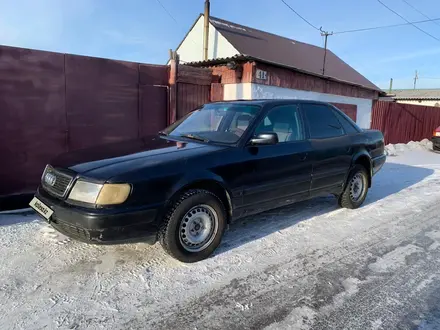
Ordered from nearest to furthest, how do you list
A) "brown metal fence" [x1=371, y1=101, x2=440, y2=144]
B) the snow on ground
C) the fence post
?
the snow on ground, the fence post, "brown metal fence" [x1=371, y1=101, x2=440, y2=144]

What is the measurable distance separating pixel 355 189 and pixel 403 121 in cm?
1188

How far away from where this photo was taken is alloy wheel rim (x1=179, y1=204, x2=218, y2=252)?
333 cm

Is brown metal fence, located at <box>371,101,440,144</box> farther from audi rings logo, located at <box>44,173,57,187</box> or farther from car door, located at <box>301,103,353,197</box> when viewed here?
audi rings logo, located at <box>44,173,57,187</box>

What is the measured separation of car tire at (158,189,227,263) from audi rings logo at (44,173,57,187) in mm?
1166

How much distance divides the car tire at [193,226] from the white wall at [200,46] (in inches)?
581

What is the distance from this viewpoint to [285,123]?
431cm

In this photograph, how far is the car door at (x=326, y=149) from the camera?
4.52m

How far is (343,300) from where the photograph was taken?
282 cm

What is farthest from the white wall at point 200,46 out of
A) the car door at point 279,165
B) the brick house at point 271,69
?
the car door at point 279,165

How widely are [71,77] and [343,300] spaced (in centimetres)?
531

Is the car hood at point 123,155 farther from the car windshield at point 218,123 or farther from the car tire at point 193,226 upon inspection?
the car tire at point 193,226

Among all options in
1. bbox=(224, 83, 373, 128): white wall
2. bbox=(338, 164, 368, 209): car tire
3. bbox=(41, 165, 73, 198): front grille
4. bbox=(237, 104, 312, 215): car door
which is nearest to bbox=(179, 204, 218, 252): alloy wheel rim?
bbox=(237, 104, 312, 215): car door

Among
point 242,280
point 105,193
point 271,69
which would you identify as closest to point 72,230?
point 105,193

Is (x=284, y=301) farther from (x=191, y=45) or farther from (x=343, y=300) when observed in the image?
(x=191, y=45)
